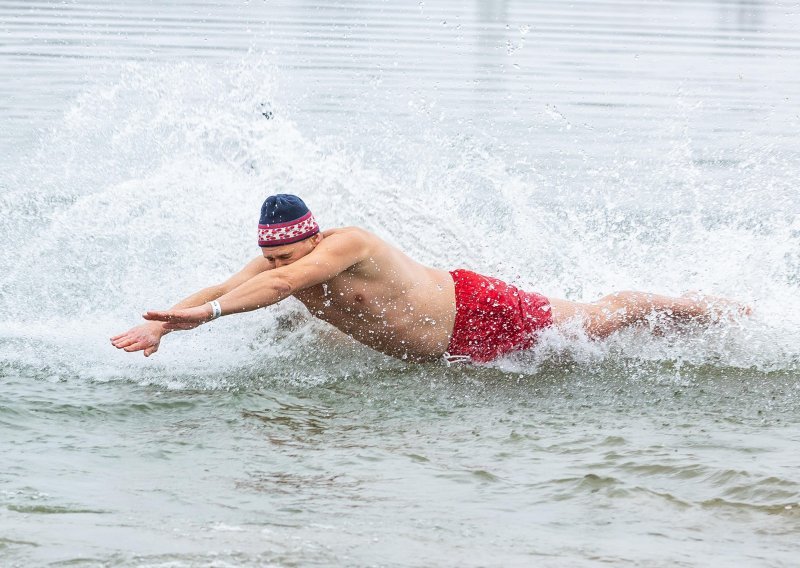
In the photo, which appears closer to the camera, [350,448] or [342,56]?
[350,448]

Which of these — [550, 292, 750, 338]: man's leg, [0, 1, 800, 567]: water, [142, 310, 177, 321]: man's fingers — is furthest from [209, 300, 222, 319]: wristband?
[550, 292, 750, 338]: man's leg

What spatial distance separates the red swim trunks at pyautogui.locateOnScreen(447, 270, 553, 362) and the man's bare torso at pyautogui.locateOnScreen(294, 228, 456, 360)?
9 cm

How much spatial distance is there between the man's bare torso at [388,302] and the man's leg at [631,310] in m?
0.87

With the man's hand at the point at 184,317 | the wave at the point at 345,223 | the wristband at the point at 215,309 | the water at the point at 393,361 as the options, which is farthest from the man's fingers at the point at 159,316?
the wave at the point at 345,223

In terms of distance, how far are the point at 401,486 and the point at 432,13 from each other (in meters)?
35.1

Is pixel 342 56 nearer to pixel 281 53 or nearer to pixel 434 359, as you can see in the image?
pixel 281 53

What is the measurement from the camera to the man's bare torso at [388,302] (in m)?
7.41

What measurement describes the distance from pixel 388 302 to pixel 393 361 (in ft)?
2.23

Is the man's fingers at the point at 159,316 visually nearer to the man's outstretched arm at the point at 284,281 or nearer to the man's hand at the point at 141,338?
the man's outstretched arm at the point at 284,281

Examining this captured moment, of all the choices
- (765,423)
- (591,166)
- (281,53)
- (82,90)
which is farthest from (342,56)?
(765,423)

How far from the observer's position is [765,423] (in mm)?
6738

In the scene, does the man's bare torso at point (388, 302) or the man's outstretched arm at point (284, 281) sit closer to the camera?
the man's outstretched arm at point (284, 281)

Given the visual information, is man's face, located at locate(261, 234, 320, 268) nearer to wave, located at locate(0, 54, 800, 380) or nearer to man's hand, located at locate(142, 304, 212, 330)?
man's hand, located at locate(142, 304, 212, 330)

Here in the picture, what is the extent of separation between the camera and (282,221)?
714 cm
